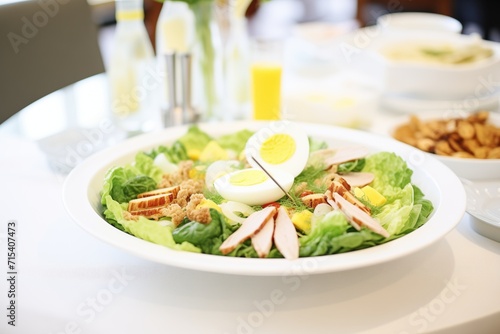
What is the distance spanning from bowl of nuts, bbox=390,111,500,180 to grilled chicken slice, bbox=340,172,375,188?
0.76 ft

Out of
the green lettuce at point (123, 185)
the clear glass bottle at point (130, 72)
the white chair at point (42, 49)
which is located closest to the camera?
the green lettuce at point (123, 185)

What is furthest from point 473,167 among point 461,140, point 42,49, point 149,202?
point 42,49

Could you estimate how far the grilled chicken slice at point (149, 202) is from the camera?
1.34 m

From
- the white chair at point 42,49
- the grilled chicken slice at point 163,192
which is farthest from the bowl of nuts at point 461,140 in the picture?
the white chair at point 42,49

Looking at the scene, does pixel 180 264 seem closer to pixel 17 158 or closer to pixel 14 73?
pixel 17 158

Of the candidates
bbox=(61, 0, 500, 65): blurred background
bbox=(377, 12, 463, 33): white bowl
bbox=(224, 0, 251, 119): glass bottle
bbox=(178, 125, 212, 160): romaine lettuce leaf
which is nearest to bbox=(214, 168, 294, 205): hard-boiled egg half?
bbox=(178, 125, 212, 160): romaine lettuce leaf

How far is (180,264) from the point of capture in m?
1.06

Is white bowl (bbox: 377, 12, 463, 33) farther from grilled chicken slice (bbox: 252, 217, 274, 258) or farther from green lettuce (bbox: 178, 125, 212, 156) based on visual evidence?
grilled chicken slice (bbox: 252, 217, 274, 258)

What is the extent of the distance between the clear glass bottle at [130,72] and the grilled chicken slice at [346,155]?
78 cm

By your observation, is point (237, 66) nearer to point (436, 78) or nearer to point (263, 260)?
point (436, 78)

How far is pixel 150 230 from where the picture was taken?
1.18 metres

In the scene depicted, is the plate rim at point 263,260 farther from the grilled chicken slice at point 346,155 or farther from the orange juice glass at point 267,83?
the orange juice glass at point 267,83

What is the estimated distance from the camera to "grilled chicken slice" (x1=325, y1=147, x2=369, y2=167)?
4.94 feet

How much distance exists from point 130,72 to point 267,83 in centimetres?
48
